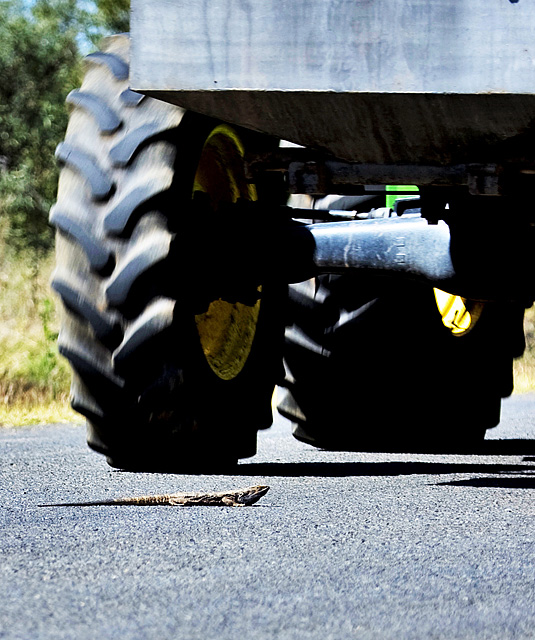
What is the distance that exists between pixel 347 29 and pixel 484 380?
12.5 ft

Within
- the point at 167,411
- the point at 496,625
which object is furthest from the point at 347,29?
the point at 496,625

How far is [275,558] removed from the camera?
3.77 meters

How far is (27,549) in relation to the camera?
3.87 m

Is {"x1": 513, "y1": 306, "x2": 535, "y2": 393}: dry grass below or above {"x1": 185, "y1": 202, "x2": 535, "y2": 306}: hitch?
below

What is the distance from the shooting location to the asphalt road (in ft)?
9.96

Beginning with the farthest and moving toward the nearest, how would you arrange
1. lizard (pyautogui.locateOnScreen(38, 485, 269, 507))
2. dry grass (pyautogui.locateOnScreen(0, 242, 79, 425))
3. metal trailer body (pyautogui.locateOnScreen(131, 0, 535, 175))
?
dry grass (pyautogui.locateOnScreen(0, 242, 79, 425)) → lizard (pyautogui.locateOnScreen(38, 485, 269, 507)) → metal trailer body (pyautogui.locateOnScreen(131, 0, 535, 175))

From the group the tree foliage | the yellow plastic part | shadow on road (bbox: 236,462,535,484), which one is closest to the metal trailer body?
shadow on road (bbox: 236,462,535,484)

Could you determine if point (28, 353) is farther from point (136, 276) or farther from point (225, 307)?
point (136, 276)

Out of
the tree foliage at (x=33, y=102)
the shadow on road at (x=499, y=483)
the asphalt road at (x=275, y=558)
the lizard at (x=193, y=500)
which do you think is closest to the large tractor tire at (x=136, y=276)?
the asphalt road at (x=275, y=558)

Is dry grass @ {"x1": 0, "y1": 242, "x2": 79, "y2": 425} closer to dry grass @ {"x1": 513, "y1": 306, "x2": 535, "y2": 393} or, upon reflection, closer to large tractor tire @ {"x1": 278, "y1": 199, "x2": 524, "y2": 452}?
large tractor tire @ {"x1": 278, "y1": 199, "x2": 524, "y2": 452}

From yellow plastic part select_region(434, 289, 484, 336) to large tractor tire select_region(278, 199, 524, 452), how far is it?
0.03 meters

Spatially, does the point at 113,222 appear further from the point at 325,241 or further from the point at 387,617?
the point at 387,617

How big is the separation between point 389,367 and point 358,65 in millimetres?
3396

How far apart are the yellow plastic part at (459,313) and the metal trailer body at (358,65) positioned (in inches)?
120
